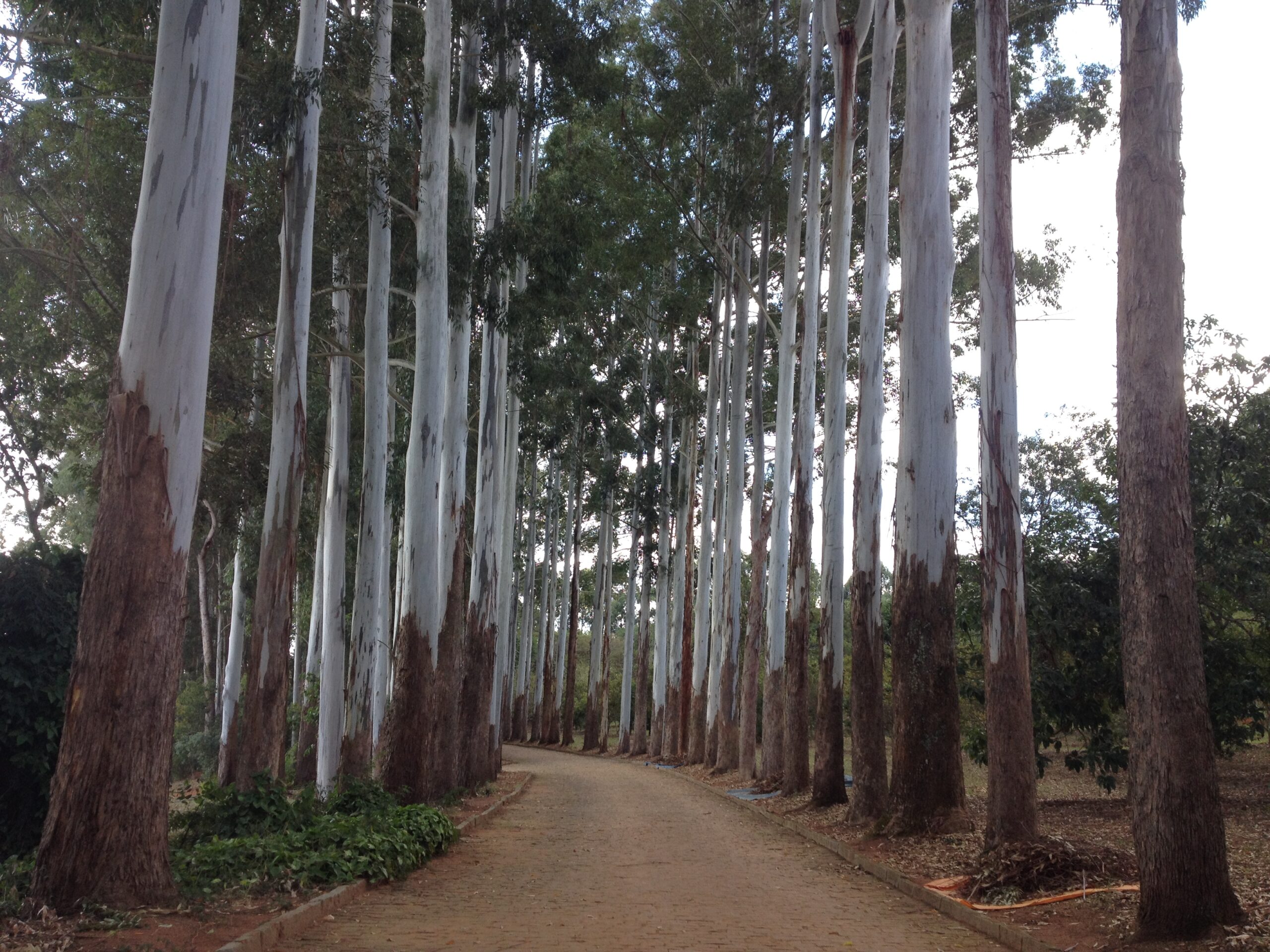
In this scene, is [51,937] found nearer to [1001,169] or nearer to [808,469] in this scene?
[1001,169]

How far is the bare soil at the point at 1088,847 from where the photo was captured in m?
6.03

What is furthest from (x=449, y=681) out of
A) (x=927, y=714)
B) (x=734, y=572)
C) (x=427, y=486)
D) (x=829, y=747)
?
(x=734, y=572)

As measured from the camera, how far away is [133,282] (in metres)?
6.80

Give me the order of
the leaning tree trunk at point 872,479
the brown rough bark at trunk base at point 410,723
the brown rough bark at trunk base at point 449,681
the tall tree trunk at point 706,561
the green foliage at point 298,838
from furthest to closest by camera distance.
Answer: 1. the tall tree trunk at point 706,561
2. the brown rough bark at trunk base at point 449,681
3. the brown rough bark at trunk base at point 410,723
4. the leaning tree trunk at point 872,479
5. the green foliage at point 298,838

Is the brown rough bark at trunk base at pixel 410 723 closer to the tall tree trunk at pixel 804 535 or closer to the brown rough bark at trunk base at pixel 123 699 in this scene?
the tall tree trunk at pixel 804 535

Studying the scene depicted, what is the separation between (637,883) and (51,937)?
4550mm

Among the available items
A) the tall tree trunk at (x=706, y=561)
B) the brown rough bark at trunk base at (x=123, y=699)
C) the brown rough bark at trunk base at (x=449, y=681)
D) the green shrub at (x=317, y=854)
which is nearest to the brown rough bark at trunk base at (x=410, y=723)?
the brown rough bark at trunk base at (x=449, y=681)

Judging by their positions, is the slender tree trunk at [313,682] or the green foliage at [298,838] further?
the slender tree trunk at [313,682]

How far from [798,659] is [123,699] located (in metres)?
11.6

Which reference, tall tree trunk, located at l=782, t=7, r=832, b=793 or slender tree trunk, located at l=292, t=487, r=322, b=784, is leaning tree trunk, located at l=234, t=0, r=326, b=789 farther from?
slender tree trunk, located at l=292, t=487, r=322, b=784

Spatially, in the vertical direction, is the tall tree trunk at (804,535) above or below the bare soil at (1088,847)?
above

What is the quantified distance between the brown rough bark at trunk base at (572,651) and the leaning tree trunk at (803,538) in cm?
2378

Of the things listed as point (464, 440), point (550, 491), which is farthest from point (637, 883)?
point (550, 491)

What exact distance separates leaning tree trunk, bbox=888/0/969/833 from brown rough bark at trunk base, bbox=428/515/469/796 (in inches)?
227
